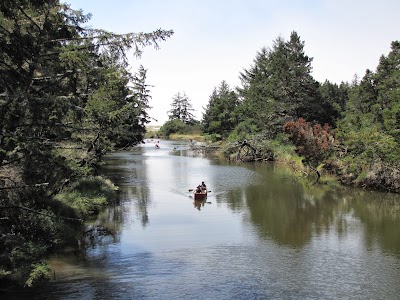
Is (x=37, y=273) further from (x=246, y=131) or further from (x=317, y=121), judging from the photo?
(x=246, y=131)

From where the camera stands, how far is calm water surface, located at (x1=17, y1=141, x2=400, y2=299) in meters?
13.1

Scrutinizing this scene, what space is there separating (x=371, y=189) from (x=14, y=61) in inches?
1058

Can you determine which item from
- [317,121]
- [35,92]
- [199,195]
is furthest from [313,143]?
[35,92]

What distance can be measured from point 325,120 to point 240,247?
135 feet

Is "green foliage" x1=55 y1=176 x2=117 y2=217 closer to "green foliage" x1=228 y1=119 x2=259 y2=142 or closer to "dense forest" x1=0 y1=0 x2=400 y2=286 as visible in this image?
"dense forest" x1=0 y1=0 x2=400 y2=286

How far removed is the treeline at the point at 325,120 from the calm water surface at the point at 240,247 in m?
2.77

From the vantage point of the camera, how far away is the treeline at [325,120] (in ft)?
98.2

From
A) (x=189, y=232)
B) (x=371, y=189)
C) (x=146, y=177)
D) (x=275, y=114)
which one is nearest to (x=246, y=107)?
(x=275, y=114)

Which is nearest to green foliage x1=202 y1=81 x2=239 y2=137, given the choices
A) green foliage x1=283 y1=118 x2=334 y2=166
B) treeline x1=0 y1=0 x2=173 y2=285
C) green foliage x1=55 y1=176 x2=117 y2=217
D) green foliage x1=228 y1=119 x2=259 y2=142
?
green foliage x1=228 y1=119 x2=259 y2=142

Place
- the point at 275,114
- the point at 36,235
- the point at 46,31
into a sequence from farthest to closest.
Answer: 1. the point at 275,114
2. the point at 36,235
3. the point at 46,31

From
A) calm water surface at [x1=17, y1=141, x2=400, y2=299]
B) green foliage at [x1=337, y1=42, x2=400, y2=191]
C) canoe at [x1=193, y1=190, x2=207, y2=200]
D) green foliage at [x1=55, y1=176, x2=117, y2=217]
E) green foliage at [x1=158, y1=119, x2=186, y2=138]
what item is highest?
green foliage at [x1=158, y1=119, x2=186, y2=138]

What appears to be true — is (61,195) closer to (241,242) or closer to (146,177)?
(241,242)

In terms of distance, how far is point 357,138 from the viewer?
3123 centimetres

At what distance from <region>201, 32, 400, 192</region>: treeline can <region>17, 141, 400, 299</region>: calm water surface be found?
2.77 meters
